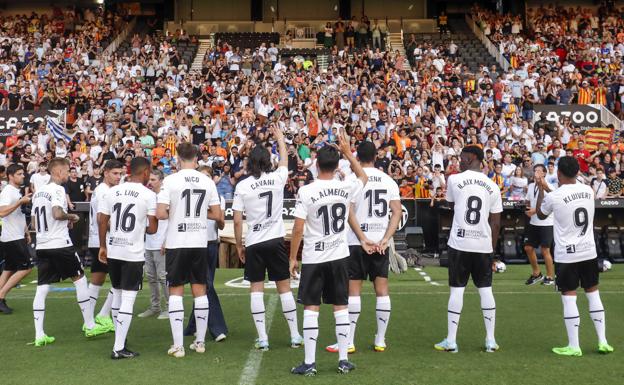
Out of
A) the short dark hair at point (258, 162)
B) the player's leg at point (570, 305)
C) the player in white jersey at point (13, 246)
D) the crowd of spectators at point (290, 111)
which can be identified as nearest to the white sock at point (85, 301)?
the player in white jersey at point (13, 246)

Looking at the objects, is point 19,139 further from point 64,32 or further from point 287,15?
point 287,15

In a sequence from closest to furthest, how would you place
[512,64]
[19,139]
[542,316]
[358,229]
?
[358,229]
[542,316]
[19,139]
[512,64]

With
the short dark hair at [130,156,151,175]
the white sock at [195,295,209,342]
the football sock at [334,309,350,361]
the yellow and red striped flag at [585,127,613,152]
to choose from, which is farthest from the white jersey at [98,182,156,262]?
the yellow and red striped flag at [585,127,613,152]

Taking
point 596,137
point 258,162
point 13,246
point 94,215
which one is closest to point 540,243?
point 258,162

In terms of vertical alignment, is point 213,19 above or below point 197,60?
above

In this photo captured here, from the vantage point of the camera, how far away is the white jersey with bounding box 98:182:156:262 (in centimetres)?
781

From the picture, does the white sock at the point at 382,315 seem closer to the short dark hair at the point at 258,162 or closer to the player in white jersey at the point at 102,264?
the short dark hair at the point at 258,162

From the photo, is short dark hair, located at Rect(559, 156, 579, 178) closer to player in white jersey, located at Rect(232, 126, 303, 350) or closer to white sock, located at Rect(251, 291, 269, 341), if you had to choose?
player in white jersey, located at Rect(232, 126, 303, 350)

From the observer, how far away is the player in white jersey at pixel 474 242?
7.68 meters

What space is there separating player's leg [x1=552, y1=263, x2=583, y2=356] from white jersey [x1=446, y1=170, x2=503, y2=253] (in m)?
0.79

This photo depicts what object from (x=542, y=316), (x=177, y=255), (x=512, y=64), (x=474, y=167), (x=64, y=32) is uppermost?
(x=64, y=32)

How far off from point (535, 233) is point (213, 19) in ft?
98.3

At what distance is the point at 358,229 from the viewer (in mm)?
7320

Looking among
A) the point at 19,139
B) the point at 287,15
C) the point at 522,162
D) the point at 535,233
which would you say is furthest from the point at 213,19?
the point at 535,233
